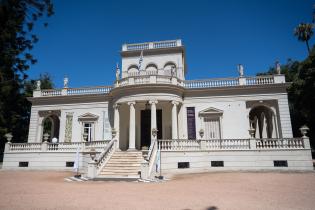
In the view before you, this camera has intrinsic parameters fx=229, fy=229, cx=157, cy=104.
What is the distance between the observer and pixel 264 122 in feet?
74.2

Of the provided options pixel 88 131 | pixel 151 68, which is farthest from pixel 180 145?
pixel 151 68

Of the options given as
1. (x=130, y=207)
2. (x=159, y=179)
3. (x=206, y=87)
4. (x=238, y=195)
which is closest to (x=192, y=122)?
(x=206, y=87)

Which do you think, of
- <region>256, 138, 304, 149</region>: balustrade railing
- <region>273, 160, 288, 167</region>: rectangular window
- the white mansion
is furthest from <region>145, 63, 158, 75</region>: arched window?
<region>273, 160, 288, 167</region>: rectangular window

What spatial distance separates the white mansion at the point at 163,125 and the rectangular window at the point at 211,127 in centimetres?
9

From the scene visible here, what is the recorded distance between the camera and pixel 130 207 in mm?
7000

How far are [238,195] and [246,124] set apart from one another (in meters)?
13.3

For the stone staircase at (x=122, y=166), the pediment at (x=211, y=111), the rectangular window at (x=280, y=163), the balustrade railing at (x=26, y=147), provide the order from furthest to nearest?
the pediment at (x=211, y=111) → the balustrade railing at (x=26, y=147) → the rectangular window at (x=280, y=163) → the stone staircase at (x=122, y=166)

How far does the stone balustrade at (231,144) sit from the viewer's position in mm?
17344

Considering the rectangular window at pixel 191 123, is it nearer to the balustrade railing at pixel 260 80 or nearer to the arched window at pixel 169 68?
the arched window at pixel 169 68

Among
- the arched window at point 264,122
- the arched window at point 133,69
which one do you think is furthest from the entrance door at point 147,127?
the arched window at point 264,122

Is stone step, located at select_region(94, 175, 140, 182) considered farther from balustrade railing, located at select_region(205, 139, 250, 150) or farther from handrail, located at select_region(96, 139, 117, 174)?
balustrade railing, located at select_region(205, 139, 250, 150)

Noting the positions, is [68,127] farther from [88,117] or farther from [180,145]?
[180,145]

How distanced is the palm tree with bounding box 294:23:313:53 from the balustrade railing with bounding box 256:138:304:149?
23.3m

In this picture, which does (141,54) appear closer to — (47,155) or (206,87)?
(206,87)
